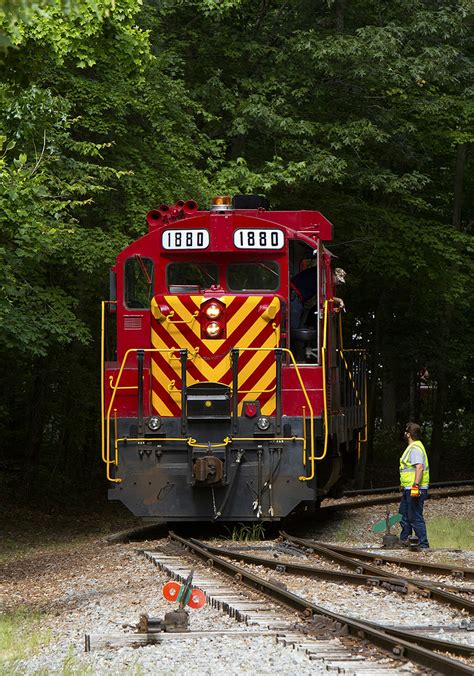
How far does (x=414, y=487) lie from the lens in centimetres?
1440

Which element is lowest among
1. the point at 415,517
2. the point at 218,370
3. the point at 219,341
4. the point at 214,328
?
the point at 415,517

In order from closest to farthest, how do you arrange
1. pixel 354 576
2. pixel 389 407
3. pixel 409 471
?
pixel 354 576
pixel 409 471
pixel 389 407

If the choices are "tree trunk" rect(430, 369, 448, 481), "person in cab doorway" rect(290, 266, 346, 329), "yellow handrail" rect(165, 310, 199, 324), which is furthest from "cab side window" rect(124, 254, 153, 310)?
"tree trunk" rect(430, 369, 448, 481)

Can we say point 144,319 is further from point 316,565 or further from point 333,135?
point 333,135

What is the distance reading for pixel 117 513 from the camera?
2419 centimetres

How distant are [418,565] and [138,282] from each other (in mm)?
5766

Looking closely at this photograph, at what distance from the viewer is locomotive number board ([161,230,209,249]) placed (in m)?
15.2

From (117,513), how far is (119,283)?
9.72 metres

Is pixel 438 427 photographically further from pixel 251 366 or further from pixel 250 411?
pixel 250 411

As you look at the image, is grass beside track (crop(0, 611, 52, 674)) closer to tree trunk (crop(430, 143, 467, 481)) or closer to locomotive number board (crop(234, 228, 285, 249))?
locomotive number board (crop(234, 228, 285, 249))

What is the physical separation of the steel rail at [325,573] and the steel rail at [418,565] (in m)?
0.64

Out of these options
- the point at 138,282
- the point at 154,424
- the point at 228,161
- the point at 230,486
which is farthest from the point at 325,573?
the point at 228,161

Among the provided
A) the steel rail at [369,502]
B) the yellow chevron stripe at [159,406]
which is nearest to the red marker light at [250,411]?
the yellow chevron stripe at [159,406]

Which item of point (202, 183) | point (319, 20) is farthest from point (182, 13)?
point (202, 183)
